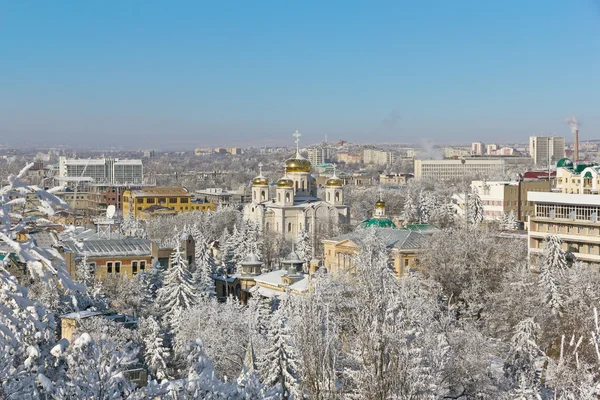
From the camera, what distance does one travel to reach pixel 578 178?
2008 inches

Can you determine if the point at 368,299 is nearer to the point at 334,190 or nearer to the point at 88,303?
the point at 88,303

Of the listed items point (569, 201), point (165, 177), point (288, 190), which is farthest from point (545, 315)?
point (165, 177)

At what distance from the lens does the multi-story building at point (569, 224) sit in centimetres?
3694

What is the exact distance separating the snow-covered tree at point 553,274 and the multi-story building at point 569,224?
4.24m

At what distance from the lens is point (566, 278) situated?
98.1 ft

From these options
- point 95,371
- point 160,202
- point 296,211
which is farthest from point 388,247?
point 160,202

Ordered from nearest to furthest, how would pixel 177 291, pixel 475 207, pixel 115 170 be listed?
pixel 177 291 → pixel 475 207 → pixel 115 170

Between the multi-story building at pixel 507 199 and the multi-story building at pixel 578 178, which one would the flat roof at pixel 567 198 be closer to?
the multi-story building at pixel 578 178

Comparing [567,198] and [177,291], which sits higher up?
[567,198]

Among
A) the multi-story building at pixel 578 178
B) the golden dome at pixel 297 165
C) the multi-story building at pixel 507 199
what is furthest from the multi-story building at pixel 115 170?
the multi-story building at pixel 578 178

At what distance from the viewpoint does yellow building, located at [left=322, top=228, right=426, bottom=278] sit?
Answer: 3931 centimetres

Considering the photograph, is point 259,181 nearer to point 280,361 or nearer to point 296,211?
point 296,211

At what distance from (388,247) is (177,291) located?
11352 mm

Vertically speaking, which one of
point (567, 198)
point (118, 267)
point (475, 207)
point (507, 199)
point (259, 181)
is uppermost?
point (567, 198)
